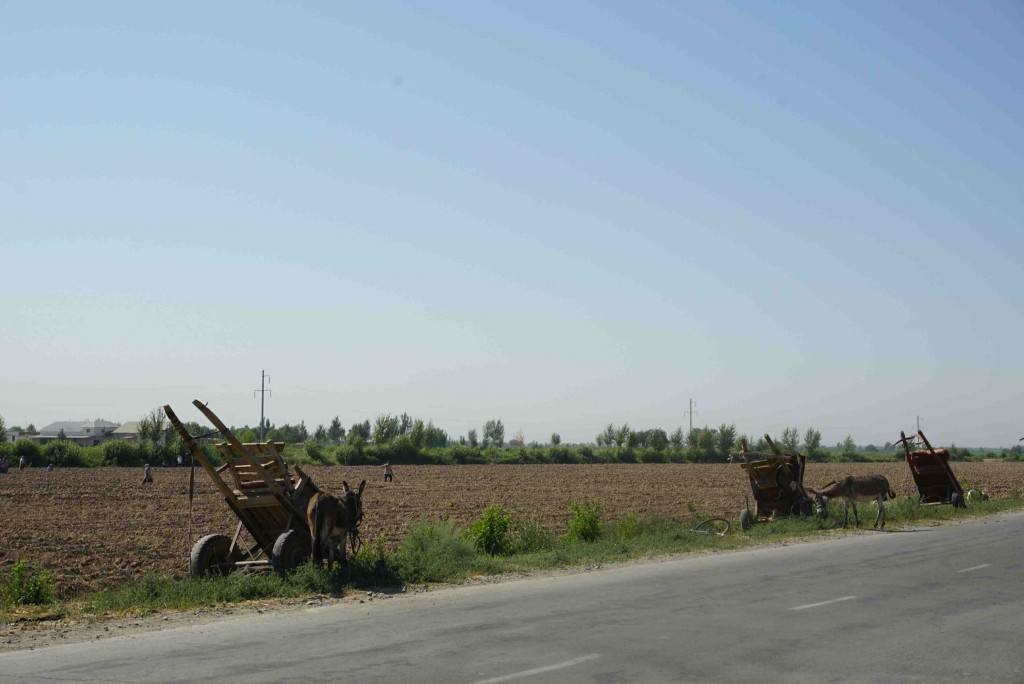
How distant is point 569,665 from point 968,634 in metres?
5.08

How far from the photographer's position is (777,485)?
28234mm

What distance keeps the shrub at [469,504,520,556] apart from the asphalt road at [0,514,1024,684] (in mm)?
4717

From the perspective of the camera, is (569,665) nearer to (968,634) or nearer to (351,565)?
(968,634)

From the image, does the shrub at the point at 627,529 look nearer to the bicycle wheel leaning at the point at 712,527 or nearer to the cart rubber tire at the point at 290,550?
the bicycle wheel leaning at the point at 712,527

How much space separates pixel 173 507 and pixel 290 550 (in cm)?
2676

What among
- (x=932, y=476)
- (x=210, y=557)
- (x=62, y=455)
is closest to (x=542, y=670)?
(x=210, y=557)

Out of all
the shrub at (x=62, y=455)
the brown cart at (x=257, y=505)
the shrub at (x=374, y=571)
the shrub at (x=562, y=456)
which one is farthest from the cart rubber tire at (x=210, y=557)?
the shrub at (x=562, y=456)

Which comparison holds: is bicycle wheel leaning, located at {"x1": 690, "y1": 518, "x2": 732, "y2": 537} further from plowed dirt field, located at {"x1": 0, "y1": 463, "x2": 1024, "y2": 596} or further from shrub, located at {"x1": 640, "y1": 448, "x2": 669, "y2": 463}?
shrub, located at {"x1": 640, "y1": 448, "x2": 669, "y2": 463}

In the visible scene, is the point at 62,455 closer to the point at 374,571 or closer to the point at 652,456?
the point at 652,456

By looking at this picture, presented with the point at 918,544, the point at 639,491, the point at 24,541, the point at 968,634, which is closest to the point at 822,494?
the point at 918,544

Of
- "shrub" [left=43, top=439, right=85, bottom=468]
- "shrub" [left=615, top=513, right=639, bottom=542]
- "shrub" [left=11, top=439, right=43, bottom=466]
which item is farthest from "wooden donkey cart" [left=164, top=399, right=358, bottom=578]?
"shrub" [left=11, top=439, right=43, bottom=466]

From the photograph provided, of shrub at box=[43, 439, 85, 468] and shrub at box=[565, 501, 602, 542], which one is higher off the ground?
shrub at box=[43, 439, 85, 468]

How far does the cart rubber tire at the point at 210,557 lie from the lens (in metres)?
15.9

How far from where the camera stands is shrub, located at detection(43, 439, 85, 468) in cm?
8788
